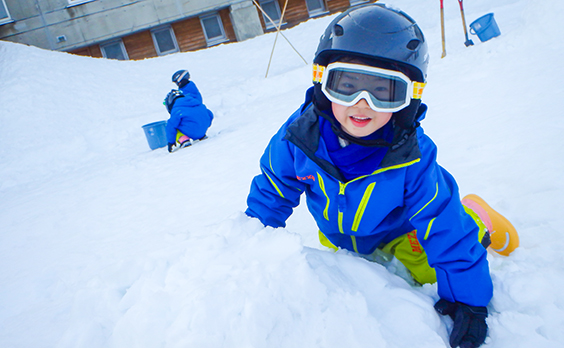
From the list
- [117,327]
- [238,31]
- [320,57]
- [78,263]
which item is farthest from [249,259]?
[238,31]

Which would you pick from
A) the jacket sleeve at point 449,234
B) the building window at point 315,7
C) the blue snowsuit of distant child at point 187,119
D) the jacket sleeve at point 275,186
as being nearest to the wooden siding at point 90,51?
the building window at point 315,7

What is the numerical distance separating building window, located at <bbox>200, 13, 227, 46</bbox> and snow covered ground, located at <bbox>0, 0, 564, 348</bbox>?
28.6ft

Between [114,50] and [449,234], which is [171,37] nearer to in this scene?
[114,50]

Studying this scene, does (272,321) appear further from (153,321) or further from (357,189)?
(357,189)

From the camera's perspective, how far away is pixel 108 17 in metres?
13.6

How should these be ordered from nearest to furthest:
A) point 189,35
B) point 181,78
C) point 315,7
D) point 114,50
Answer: point 181,78
point 114,50
point 189,35
point 315,7

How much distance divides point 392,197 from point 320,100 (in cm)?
51

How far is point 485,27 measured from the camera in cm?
660

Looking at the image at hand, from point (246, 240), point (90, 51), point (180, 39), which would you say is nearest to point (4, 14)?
point (90, 51)

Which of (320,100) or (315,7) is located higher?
(315,7)

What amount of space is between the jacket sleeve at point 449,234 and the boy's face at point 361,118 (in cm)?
19

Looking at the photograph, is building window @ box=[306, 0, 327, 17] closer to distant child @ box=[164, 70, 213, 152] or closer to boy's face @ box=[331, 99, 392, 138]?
distant child @ box=[164, 70, 213, 152]

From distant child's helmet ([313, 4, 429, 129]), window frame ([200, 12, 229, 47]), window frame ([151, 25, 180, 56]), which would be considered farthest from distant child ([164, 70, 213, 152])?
window frame ([151, 25, 180, 56])

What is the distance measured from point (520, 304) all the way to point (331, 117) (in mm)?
1047
